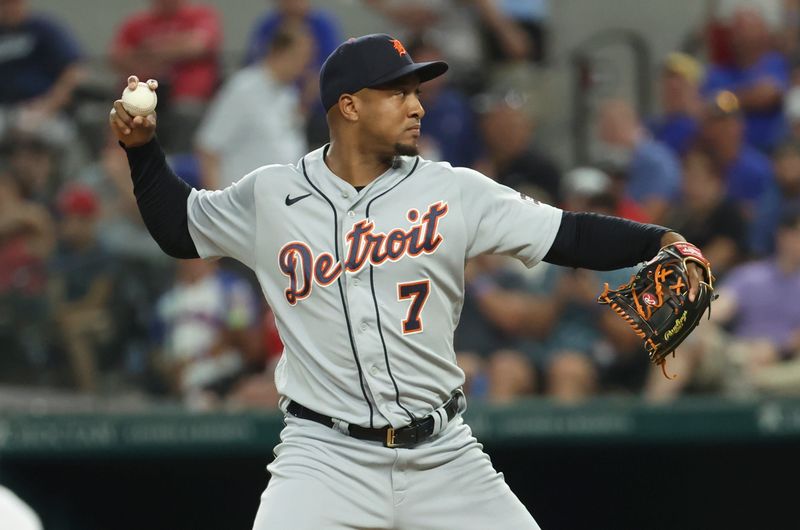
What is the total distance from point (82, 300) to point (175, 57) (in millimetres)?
1620

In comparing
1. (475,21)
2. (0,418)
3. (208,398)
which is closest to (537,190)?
(475,21)

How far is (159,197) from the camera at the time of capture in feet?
12.8

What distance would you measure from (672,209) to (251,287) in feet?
7.18

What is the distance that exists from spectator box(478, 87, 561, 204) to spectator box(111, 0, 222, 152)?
1536mm

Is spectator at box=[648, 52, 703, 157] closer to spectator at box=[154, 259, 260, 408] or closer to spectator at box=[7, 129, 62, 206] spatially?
spectator at box=[154, 259, 260, 408]

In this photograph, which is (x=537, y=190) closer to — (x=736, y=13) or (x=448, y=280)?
(x=736, y=13)

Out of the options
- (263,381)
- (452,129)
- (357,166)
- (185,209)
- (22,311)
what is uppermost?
(357,166)

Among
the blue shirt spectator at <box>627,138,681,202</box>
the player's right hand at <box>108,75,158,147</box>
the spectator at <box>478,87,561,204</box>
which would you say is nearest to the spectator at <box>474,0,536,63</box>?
the spectator at <box>478,87,561,204</box>

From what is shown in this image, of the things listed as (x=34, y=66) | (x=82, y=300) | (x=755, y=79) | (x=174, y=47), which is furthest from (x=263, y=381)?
(x=755, y=79)

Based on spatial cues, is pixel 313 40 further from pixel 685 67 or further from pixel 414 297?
pixel 414 297

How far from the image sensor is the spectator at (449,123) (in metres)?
7.81

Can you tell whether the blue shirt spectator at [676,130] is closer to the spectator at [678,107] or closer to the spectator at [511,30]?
the spectator at [678,107]

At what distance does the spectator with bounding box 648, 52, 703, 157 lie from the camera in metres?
7.85

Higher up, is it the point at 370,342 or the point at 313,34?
the point at 313,34
